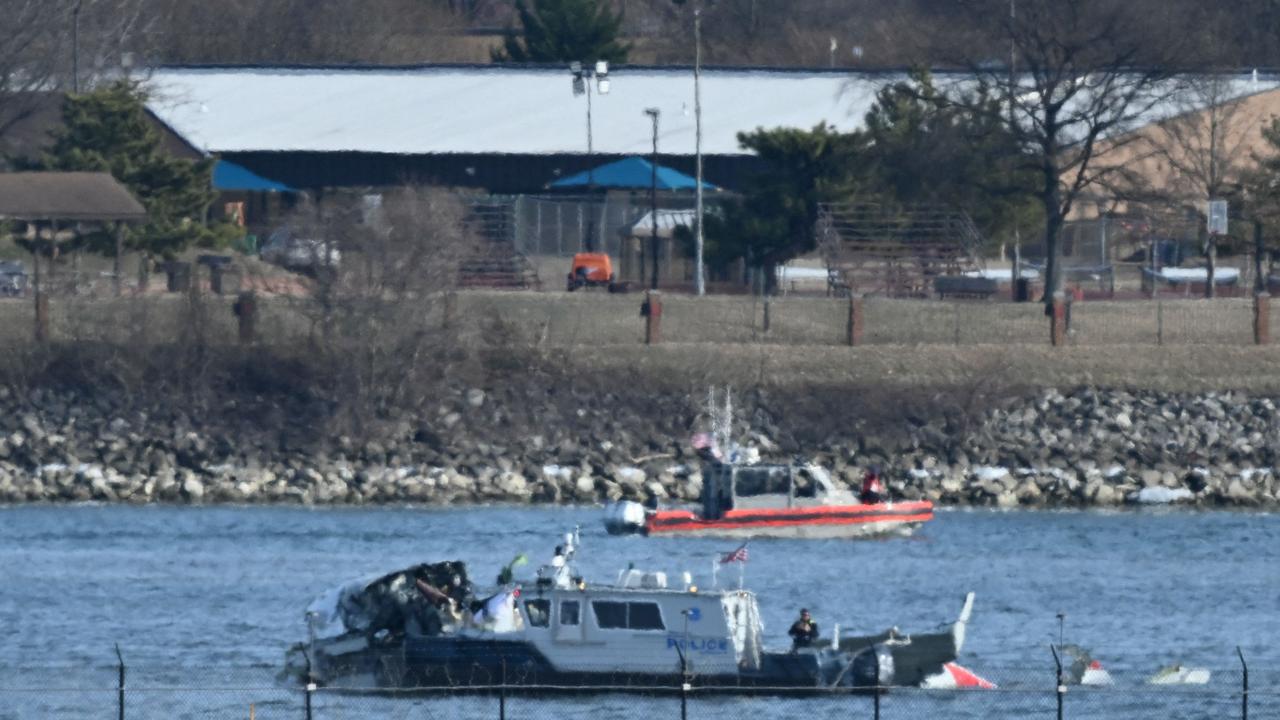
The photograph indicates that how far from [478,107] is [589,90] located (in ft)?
12.6

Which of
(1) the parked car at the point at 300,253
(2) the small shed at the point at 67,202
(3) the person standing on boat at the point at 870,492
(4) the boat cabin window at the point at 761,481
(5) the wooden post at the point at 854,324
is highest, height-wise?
(2) the small shed at the point at 67,202

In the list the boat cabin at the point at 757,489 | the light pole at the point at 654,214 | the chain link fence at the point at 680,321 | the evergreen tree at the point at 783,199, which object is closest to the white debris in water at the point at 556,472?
the chain link fence at the point at 680,321

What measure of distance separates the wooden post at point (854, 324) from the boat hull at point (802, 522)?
Answer: 12.4m

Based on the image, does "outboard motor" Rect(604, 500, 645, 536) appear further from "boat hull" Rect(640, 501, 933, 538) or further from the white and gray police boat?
A: the white and gray police boat

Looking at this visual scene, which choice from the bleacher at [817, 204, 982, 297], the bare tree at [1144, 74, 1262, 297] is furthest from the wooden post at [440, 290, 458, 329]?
the bare tree at [1144, 74, 1262, 297]

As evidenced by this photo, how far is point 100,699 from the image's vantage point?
2941 cm

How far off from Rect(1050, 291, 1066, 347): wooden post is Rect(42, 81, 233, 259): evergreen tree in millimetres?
20037

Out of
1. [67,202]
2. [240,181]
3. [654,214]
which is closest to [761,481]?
[654,214]

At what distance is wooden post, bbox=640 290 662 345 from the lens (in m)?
56.2

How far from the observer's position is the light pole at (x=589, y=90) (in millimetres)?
73375

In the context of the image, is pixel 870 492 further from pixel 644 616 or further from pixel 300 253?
pixel 300 253

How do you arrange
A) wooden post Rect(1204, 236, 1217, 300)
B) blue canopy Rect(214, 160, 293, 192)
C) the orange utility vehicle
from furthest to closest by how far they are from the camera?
blue canopy Rect(214, 160, 293, 192) → wooden post Rect(1204, 236, 1217, 300) → the orange utility vehicle

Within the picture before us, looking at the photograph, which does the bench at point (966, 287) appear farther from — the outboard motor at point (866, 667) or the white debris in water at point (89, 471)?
the outboard motor at point (866, 667)

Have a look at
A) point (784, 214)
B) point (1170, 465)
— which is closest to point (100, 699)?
point (1170, 465)
